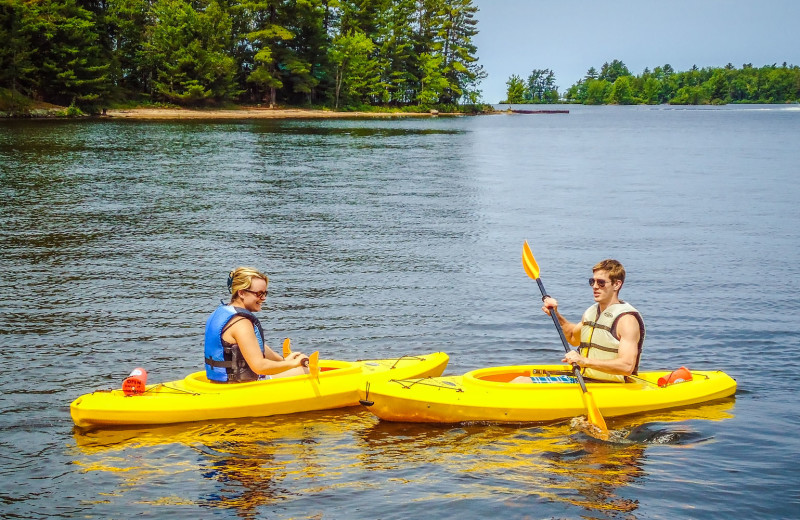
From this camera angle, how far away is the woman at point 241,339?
712 cm

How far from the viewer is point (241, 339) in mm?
7230

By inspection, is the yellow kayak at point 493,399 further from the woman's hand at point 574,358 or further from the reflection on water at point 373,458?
the woman's hand at point 574,358

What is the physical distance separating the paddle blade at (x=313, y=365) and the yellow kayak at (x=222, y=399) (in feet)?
0.29

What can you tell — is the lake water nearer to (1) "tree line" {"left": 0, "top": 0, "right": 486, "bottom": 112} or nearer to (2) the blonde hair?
(2) the blonde hair

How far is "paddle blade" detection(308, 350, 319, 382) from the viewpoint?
752 centimetres

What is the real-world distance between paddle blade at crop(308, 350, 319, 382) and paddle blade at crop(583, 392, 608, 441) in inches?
100

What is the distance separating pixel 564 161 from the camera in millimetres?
38562

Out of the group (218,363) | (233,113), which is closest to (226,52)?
(233,113)

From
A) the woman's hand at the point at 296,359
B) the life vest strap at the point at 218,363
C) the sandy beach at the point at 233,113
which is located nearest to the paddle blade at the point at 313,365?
the woman's hand at the point at 296,359

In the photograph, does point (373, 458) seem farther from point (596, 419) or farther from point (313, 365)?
point (596, 419)

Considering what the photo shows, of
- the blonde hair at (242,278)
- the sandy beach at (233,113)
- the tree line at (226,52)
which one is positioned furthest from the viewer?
the sandy beach at (233,113)

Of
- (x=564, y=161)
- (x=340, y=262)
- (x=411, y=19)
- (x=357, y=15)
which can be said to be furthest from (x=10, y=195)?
(x=411, y=19)

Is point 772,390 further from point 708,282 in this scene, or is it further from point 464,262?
point 464,262

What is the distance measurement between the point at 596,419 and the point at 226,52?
69.9 metres
